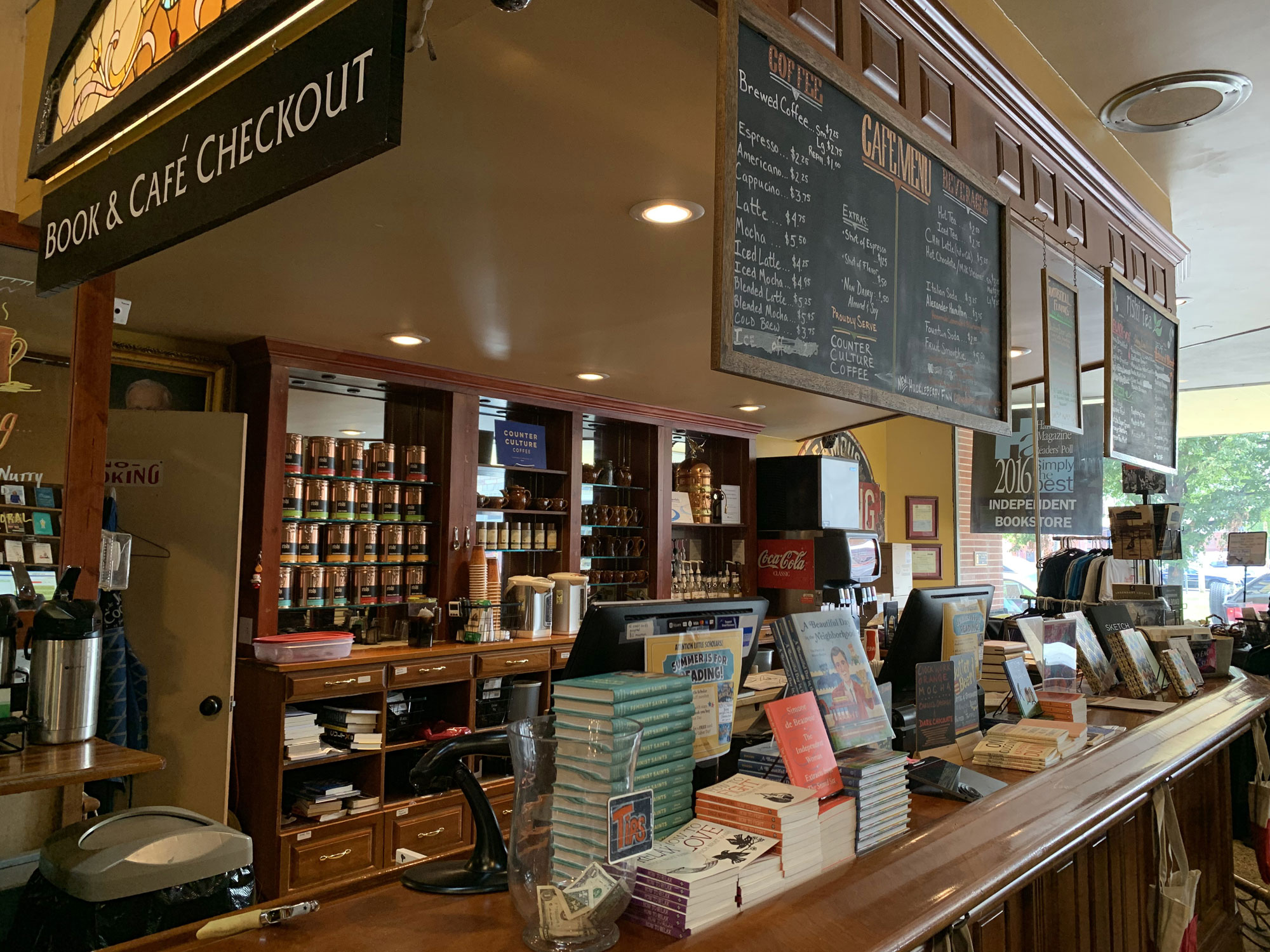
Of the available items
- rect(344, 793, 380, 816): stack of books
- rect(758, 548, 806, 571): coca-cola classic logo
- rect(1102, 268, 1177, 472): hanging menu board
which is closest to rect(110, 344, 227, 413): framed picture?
rect(344, 793, 380, 816): stack of books

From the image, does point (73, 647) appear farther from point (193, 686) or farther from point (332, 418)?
point (332, 418)

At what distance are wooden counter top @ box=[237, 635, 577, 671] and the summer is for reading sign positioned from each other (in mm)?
2813

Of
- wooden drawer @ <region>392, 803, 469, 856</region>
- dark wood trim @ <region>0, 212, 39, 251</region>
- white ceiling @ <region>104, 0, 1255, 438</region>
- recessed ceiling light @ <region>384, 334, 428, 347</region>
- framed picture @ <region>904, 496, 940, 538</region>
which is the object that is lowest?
wooden drawer @ <region>392, 803, 469, 856</region>

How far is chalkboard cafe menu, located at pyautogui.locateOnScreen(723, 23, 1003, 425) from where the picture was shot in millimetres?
1614

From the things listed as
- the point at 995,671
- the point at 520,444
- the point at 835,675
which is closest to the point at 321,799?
the point at 520,444

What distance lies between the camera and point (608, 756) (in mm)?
1178

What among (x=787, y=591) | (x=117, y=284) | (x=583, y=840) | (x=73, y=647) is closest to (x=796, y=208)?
(x=583, y=840)

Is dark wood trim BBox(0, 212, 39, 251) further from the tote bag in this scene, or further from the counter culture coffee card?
the tote bag

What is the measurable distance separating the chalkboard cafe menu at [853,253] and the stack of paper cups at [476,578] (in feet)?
10.4

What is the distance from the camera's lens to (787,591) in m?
6.75

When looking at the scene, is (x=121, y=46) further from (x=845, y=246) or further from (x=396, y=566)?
(x=396, y=566)

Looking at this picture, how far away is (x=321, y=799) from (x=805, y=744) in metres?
3.29

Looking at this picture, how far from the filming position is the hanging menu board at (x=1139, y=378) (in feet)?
11.1

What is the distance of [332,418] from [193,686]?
1708 millimetres
